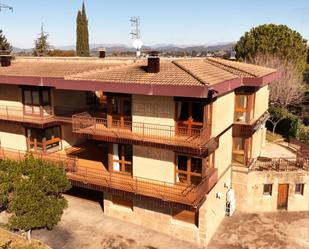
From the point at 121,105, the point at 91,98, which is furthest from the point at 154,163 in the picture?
the point at 91,98

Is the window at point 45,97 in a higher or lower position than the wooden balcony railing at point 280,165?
higher

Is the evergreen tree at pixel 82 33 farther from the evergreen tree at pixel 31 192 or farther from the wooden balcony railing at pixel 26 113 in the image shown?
the evergreen tree at pixel 31 192

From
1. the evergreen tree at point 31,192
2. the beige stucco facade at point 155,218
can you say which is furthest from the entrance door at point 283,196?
the evergreen tree at point 31,192

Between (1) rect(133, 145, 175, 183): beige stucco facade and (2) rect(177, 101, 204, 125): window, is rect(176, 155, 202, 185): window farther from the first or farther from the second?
(2) rect(177, 101, 204, 125): window

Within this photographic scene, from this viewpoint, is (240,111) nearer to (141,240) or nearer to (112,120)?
(112,120)

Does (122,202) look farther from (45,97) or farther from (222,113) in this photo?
(45,97)
